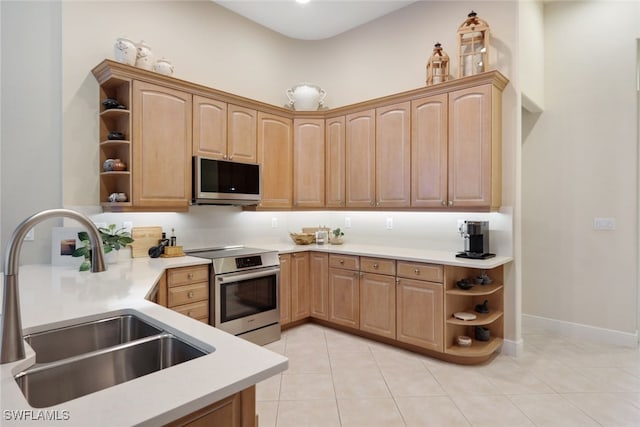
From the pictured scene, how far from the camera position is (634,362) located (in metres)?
2.93

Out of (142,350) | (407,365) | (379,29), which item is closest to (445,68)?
(379,29)

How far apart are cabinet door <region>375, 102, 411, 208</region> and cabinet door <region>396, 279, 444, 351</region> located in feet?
2.79

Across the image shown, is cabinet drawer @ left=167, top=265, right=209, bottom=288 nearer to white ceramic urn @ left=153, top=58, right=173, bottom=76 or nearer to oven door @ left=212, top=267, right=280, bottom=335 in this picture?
oven door @ left=212, top=267, right=280, bottom=335

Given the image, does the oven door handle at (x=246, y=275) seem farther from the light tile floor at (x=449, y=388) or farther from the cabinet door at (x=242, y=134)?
the cabinet door at (x=242, y=134)

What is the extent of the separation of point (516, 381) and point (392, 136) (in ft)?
7.84

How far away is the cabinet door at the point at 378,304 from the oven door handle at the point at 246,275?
0.89m

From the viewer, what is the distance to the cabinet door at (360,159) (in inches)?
148

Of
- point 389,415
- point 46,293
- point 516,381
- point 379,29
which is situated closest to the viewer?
point 46,293

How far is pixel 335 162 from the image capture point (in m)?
4.08

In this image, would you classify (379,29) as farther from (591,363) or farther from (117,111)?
(591,363)

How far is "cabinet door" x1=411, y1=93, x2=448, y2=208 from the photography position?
3225mm

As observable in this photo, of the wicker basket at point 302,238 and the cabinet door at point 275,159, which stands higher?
the cabinet door at point 275,159

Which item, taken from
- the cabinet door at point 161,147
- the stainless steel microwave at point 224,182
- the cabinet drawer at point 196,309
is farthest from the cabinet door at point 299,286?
the cabinet door at point 161,147

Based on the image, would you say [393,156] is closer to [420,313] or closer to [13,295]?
[420,313]
